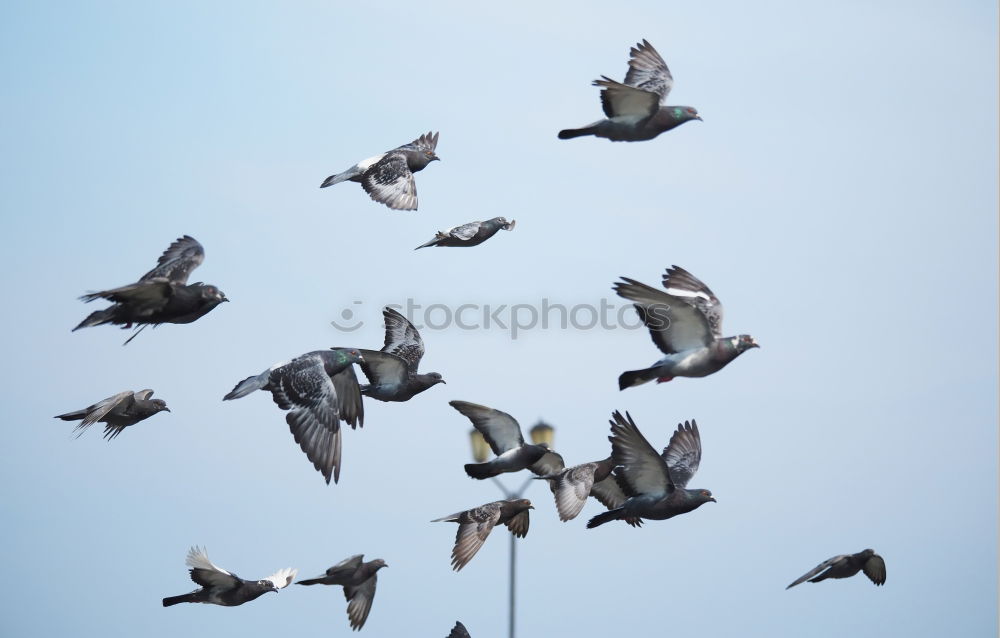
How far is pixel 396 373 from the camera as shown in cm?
1838

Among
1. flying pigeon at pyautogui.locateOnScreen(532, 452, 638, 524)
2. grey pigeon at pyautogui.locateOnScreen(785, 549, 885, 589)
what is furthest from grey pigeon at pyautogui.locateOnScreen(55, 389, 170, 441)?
grey pigeon at pyautogui.locateOnScreen(785, 549, 885, 589)

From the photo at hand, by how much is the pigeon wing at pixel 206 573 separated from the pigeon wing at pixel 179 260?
363cm

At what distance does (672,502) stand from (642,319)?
2697 mm

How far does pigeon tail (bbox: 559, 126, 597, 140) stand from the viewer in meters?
17.4

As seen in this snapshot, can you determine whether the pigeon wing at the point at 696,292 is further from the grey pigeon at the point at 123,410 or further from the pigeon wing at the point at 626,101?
the grey pigeon at the point at 123,410

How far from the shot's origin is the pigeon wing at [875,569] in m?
17.5

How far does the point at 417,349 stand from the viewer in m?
19.2

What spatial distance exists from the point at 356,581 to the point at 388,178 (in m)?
6.26

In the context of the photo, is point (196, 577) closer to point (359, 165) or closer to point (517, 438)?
point (517, 438)

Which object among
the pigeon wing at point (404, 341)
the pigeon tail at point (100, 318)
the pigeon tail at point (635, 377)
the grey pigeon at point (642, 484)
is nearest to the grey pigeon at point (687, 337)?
the pigeon tail at point (635, 377)

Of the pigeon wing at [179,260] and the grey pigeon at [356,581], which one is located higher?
the pigeon wing at [179,260]

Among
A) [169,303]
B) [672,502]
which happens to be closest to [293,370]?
[169,303]

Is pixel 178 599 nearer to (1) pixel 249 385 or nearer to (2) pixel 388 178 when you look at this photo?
(1) pixel 249 385

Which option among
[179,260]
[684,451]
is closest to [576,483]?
[684,451]
